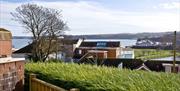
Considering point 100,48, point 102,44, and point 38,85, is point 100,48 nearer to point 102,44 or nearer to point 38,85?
point 102,44

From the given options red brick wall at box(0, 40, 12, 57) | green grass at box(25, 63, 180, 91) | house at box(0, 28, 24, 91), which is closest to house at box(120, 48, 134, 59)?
green grass at box(25, 63, 180, 91)

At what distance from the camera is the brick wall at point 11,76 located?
6.88m

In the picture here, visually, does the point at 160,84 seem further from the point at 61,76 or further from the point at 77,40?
the point at 77,40

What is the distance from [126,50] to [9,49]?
198 ft

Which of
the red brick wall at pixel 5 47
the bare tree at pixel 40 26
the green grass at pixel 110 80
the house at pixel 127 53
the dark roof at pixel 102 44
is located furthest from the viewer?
the house at pixel 127 53

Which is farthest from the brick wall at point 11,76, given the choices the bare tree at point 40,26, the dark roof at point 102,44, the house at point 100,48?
the dark roof at point 102,44

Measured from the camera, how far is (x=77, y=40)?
6556 cm

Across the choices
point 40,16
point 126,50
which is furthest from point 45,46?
point 126,50

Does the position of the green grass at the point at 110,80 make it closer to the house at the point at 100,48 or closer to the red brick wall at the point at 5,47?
the red brick wall at the point at 5,47

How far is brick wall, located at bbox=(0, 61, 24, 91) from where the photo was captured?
6883mm

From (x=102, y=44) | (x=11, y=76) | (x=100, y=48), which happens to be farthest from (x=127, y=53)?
(x=11, y=76)

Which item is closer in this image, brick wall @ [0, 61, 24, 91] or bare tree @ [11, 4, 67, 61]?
brick wall @ [0, 61, 24, 91]

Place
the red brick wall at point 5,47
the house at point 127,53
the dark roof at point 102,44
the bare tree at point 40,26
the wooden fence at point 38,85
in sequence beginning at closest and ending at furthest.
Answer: the wooden fence at point 38,85, the red brick wall at point 5,47, the bare tree at point 40,26, the dark roof at point 102,44, the house at point 127,53

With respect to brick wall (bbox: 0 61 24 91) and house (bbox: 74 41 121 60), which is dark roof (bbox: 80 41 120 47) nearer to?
house (bbox: 74 41 121 60)
